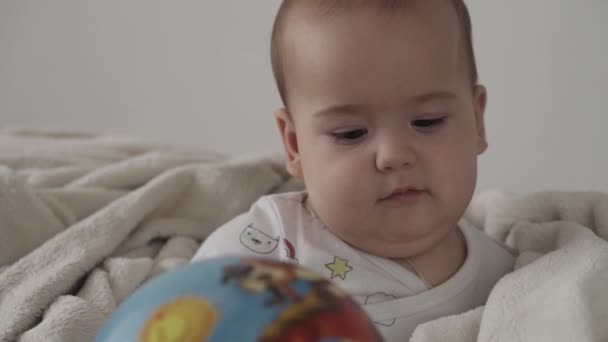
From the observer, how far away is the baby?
0.84 meters

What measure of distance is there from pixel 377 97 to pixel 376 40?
0.21ft

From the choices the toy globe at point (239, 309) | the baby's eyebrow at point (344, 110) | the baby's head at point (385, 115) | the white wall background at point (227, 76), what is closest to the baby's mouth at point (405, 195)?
the baby's head at point (385, 115)

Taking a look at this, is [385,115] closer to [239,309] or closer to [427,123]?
[427,123]

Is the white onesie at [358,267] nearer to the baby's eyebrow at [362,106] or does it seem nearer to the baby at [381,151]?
the baby at [381,151]

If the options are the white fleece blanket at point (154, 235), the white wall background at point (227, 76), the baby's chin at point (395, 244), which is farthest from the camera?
the white wall background at point (227, 76)

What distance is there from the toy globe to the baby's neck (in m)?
0.37

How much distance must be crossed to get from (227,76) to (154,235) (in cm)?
86

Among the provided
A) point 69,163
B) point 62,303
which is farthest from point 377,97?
point 69,163

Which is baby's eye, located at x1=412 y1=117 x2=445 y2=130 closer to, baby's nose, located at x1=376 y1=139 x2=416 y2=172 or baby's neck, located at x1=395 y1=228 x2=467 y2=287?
baby's nose, located at x1=376 y1=139 x2=416 y2=172

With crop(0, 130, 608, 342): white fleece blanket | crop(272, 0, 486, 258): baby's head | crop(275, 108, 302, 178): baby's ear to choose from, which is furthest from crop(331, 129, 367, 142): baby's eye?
crop(0, 130, 608, 342): white fleece blanket

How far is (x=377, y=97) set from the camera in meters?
0.83

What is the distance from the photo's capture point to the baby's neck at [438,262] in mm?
932

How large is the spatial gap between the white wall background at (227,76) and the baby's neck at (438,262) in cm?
56

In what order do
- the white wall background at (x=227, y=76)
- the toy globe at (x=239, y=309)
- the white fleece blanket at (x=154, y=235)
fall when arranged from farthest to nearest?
1. the white wall background at (x=227, y=76)
2. the white fleece blanket at (x=154, y=235)
3. the toy globe at (x=239, y=309)
